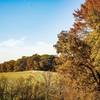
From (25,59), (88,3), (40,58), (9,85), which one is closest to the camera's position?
(9,85)

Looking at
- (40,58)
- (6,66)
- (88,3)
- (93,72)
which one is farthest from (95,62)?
(6,66)

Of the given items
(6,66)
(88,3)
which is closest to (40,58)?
(6,66)

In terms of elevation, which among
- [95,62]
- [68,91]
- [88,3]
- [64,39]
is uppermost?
[88,3]

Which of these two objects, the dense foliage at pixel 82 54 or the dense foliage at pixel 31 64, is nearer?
the dense foliage at pixel 82 54

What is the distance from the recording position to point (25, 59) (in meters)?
68.4

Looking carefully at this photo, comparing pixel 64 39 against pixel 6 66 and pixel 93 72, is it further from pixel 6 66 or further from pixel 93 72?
pixel 6 66

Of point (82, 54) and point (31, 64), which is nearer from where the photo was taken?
point (82, 54)

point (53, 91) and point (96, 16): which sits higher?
point (96, 16)

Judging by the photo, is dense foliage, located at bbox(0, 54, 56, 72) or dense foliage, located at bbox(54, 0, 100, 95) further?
dense foliage, located at bbox(0, 54, 56, 72)

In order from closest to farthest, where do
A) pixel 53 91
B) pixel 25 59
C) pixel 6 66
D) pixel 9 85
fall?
pixel 9 85 < pixel 53 91 < pixel 25 59 < pixel 6 66

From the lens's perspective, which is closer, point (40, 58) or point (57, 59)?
point (57, 59)

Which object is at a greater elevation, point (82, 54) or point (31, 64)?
point (31, 64)

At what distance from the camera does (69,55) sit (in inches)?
1096

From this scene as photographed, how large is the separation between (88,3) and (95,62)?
19.8 ft
